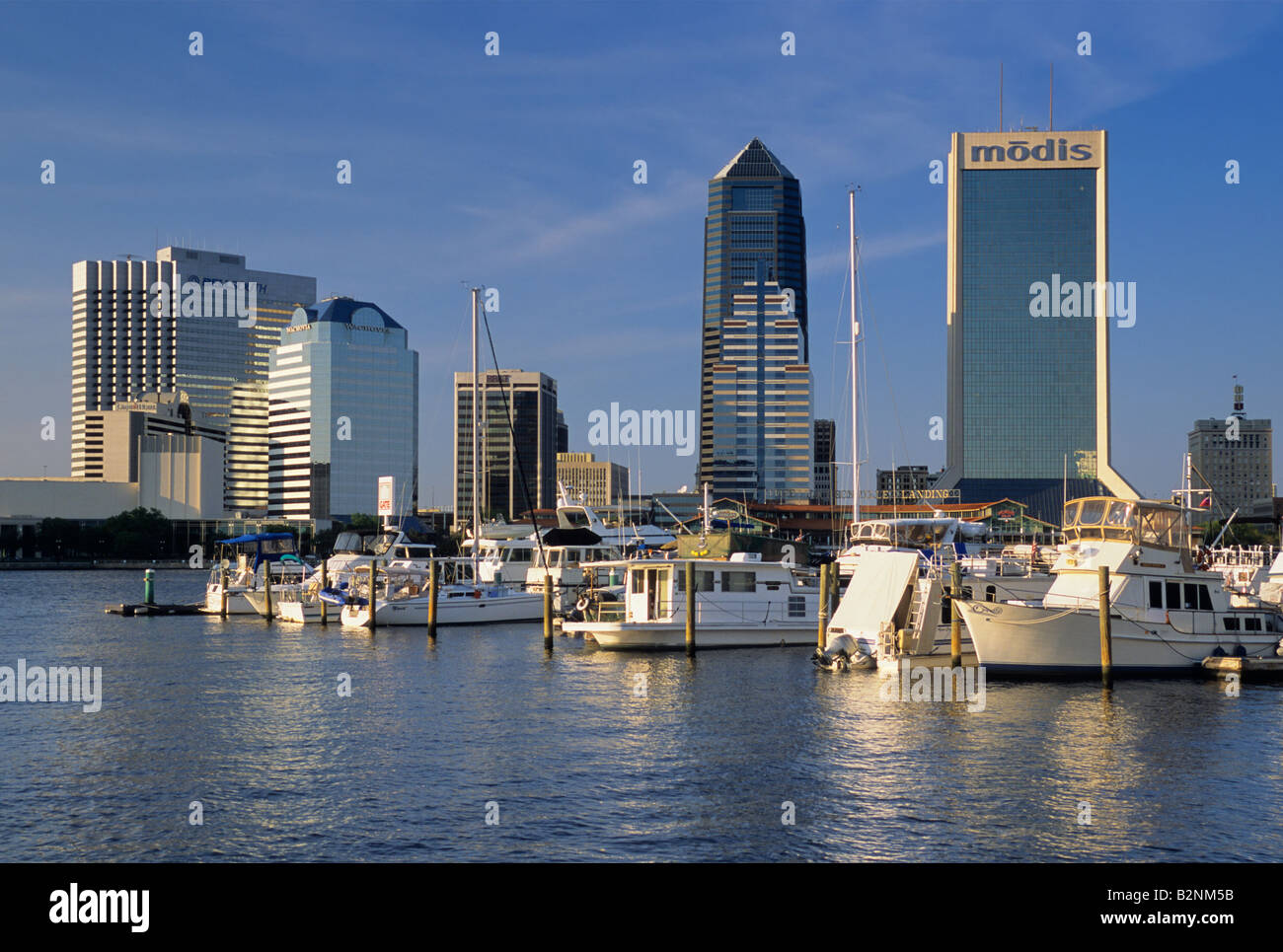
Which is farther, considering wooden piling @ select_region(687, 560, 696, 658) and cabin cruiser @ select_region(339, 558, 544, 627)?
cabin cruiser @ select_region(339, 558, 544, 627)

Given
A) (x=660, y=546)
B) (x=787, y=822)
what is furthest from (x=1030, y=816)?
(x=660, y=546)

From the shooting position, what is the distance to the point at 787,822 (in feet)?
76.7

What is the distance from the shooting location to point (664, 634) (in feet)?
173

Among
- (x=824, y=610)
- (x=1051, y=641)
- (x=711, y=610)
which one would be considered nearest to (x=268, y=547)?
(x=711, y=610)

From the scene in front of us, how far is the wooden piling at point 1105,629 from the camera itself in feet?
133

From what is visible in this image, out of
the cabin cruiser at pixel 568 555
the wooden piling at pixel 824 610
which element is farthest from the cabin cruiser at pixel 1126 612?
the cabin cruiser at pixel 568 555

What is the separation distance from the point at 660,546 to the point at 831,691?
241ft

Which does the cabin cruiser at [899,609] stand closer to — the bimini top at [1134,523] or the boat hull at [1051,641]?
the boat hull at [1051,641]

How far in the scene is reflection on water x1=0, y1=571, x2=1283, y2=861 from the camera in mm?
22359

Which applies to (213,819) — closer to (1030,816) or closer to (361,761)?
(361,761)

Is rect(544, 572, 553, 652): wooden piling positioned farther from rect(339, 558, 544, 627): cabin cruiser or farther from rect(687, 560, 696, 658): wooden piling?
rect(339, 558, 544, 627): cabin cruiser

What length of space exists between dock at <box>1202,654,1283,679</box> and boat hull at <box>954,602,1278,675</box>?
1970 mm

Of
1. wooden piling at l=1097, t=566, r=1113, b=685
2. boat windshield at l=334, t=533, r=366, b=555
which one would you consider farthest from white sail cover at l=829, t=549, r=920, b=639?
boat windshield at l=334, t=533, r=366, b=555

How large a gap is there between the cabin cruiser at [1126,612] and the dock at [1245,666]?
0.48 m
